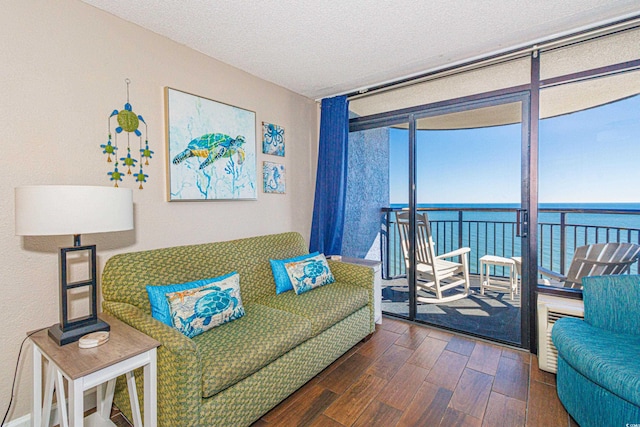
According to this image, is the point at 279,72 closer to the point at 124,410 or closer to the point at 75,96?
the point at 75,96

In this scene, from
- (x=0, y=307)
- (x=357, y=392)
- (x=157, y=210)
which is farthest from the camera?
(x=157, y=210)

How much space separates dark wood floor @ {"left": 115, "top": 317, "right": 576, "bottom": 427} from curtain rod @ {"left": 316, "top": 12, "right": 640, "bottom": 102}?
2359 mm

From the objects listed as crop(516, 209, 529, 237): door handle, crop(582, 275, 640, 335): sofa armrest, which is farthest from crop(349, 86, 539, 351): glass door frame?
crop(582, 275, 640, 335): sofa armrest

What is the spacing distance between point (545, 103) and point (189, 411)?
10.1ft

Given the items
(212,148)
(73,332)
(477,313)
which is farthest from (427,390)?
(212,148)

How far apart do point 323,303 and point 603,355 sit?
5.08 feet

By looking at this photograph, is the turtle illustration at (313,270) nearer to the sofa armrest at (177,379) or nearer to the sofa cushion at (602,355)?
the sofa armrest at (177,379)

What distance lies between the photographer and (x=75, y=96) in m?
1.69

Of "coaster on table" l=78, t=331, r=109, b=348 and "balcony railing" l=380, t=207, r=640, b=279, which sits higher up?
"balcony railing" l=380, t=207, r=640, b=279

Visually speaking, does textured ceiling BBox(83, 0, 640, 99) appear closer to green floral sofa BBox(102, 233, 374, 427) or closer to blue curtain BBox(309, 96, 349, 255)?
blue curtain BBox(309, 96, 349, 255)

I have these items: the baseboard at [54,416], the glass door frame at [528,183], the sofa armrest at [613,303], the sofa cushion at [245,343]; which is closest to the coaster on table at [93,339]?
the sofa cushion at [245,343]

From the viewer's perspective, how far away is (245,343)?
5.13 ft

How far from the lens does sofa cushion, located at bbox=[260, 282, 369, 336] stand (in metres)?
2.01

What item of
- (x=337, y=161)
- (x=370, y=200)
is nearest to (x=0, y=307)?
(x=337, y=161)
